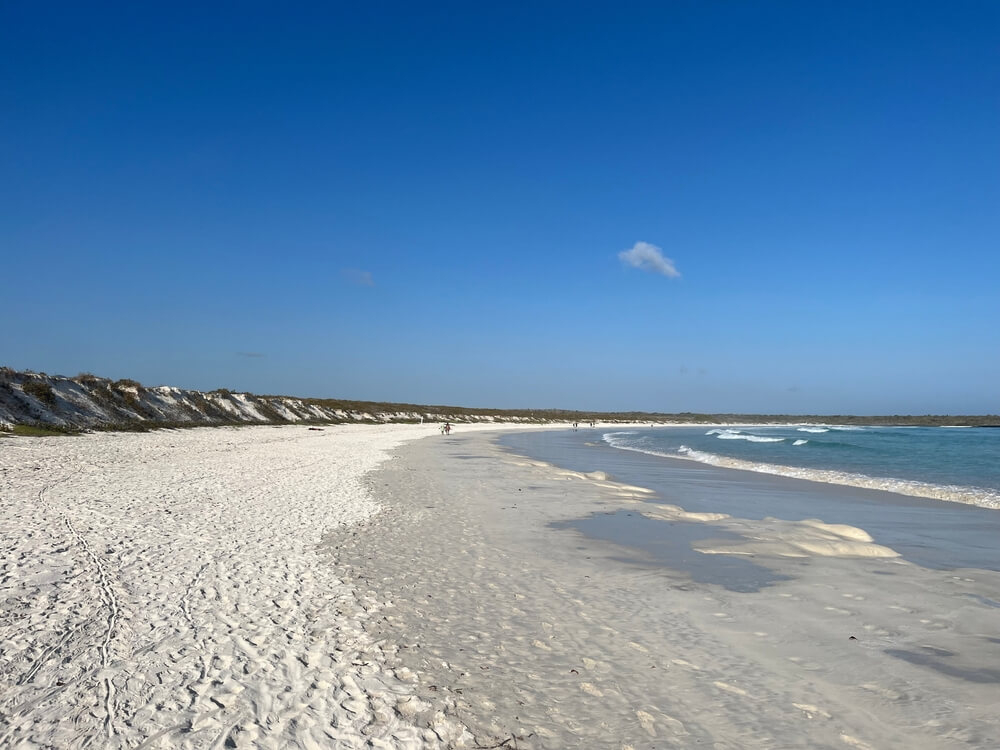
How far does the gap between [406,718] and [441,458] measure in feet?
84.0

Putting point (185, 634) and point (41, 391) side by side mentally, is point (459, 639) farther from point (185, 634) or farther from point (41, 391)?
point (41, 391)

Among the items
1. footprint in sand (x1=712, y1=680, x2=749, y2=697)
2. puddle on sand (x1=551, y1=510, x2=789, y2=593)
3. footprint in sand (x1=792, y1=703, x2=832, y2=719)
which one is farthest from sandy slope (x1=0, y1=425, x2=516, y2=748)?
puddle on sand (x1=551, y1=510, x2=789, y2=593)

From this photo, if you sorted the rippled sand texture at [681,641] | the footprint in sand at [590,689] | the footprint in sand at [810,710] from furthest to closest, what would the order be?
the footprint in sand at [590,689] → the footprint in sand at [810,710] → the rippled sand texture at [681,641]

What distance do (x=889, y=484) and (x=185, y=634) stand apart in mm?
22989

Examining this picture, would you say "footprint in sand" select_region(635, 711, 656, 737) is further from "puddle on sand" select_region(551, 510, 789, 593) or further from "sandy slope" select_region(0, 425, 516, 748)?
"puddle on sand" select_region(551, 510, 789, 593)

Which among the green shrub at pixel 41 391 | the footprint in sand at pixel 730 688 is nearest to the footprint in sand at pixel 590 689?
the footprint in sand at pixel 730 688

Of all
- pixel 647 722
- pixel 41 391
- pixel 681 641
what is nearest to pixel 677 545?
pixel 681 641

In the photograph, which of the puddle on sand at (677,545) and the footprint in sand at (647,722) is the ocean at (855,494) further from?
the footprint in sand at (647,722)

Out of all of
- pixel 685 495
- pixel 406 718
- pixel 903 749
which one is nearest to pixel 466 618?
pixel 406 718

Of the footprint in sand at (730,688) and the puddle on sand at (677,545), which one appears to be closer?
the footprint in sand at (730,688)

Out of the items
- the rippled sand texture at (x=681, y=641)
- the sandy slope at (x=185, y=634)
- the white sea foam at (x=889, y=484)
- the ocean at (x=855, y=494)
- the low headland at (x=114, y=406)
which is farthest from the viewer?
the low headland at (x=114, y=406)

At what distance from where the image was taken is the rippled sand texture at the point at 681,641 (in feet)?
15.0

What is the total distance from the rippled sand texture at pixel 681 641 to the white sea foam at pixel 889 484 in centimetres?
947

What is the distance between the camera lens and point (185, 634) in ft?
19.7
